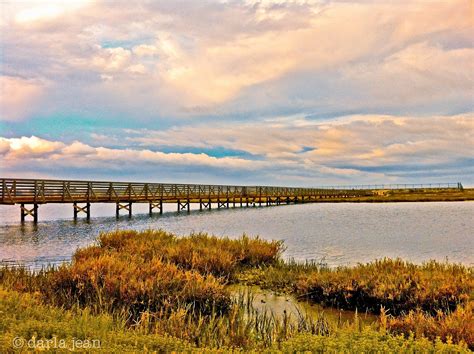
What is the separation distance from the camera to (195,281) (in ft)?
31.0

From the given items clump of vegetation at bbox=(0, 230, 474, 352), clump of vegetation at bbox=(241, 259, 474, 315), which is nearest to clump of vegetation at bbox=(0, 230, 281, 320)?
clump of vegetation at bbox=(0, 230, 474, 352)

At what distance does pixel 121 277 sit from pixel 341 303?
5092 millimetres

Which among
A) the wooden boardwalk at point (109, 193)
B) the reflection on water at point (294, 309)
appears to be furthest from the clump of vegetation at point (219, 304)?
the wooden boardwalk at point (109, 193)

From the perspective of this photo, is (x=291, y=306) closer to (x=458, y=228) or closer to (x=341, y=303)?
(x=341, y=303)

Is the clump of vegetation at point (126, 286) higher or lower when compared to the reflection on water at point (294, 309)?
higher

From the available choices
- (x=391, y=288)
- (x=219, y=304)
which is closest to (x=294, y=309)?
(x=219, y=304)

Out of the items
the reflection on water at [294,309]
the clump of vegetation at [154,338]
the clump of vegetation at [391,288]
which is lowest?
the reflection on water at [294,309]

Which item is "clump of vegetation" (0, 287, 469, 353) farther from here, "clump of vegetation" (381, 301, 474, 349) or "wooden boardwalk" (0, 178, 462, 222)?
"wooden boardwalk" (0, 178, 462, 222)

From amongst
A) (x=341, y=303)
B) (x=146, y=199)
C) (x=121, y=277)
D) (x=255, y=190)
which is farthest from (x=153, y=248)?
(x=255, y=190)

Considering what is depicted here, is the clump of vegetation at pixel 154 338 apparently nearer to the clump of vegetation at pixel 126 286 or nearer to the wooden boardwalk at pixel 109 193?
the clump of vegetation at pixel 126 286

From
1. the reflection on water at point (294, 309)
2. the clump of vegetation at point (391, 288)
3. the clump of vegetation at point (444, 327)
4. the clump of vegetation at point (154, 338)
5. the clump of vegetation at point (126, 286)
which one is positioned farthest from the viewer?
the clump of vegetation at point (391, 288)

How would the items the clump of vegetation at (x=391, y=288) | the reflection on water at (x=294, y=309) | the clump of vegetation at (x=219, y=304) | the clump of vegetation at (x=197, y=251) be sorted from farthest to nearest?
the clump of vegetation at (x=197, y=251) < the clump of vegetation at (x=391, y=288) < the reflection on water at (x=294, y=309) < the clump of vegetation at (x=219, y=304)

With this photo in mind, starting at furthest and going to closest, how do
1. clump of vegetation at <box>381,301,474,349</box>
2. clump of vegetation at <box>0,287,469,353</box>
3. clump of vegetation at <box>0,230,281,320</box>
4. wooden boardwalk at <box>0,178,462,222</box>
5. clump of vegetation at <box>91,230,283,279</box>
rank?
1. wooden boardwalk at <box>0,178,462,222</box>
2. clump of vegetation at <box>91,230,283,279</box>
3. clump of vegetation at <box>0,230,281,320</box>
4. clump of vegetation at <box>381,301,474,349</box>
5. clump of vegetation at <box>0,287,469,353</box>

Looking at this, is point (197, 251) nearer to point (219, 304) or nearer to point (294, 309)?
point (219, 304)
